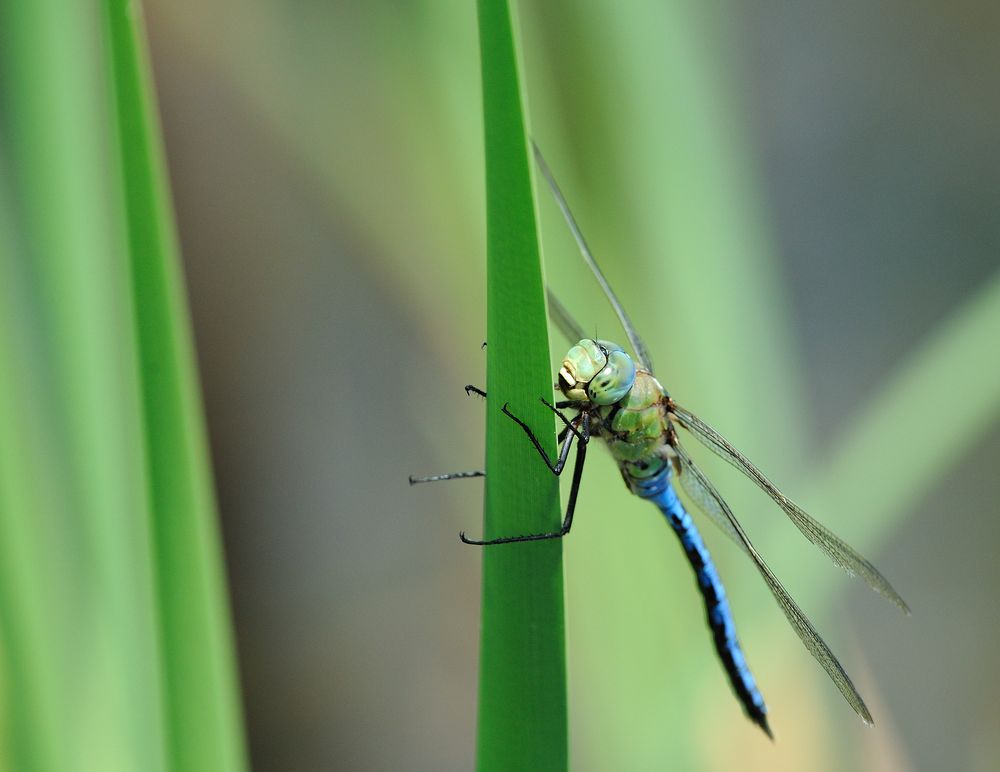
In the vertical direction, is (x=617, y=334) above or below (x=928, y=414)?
above

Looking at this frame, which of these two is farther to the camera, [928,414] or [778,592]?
[928,414]

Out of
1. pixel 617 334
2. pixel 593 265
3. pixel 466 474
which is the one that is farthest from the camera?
pixel 617 334

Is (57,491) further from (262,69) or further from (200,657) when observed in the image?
(262,69)

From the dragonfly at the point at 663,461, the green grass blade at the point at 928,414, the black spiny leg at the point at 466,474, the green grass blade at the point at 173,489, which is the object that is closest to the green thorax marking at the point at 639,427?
the dragonfly at the point at 663,461

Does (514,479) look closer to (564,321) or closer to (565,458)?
(565,458)

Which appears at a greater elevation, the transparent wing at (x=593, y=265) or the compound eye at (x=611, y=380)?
the transparent wing at (x=593, y=265)

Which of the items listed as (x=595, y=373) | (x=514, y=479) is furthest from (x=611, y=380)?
(x=514, y=479)

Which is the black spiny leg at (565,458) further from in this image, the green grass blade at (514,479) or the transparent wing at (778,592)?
the transparent wing at (778,592)

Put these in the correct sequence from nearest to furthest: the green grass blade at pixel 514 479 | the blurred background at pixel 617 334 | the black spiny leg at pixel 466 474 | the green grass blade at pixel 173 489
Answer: the green grass blade at pixel 514 479 → the green grass blade at pixel 173 489 → the black spiny leg at pixel 466 474 → the blurred background at pixel 617 334
